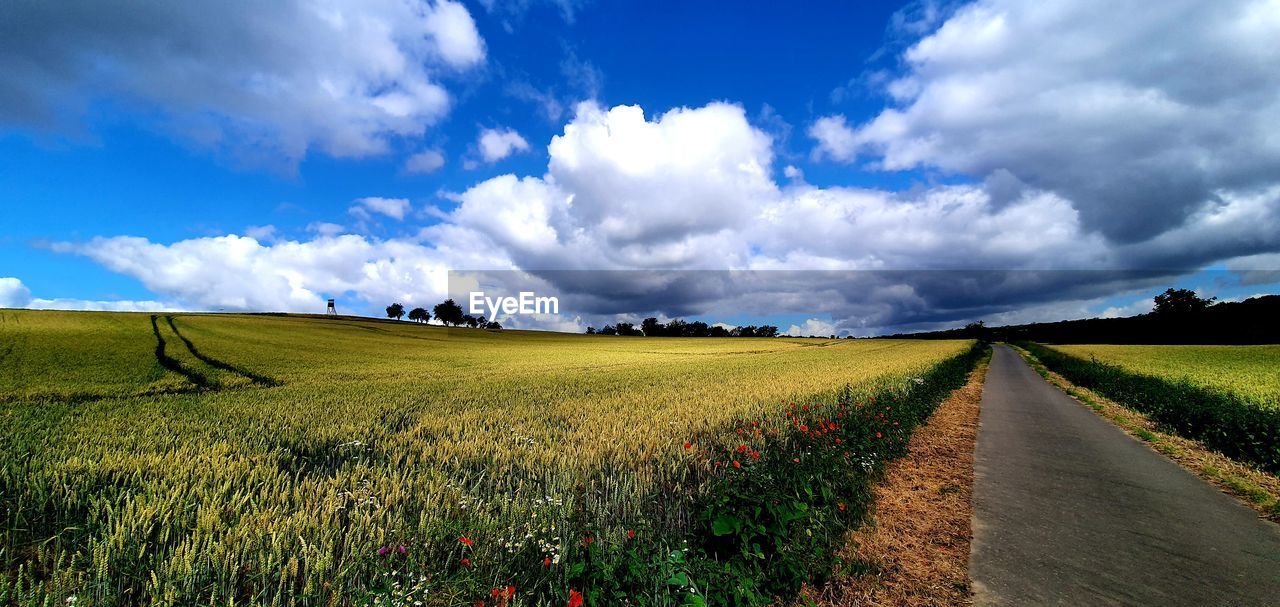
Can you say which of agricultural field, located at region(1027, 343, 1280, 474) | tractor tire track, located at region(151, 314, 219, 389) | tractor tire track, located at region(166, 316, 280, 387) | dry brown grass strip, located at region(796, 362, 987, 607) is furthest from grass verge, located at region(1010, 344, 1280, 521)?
tractor tire track, located at region(151, 314, 219, 389)

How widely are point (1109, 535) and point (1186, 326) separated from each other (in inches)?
5027

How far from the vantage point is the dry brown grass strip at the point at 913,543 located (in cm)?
441

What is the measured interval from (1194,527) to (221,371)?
31872mm

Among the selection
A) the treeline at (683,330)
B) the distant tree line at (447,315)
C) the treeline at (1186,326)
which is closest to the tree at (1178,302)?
the treeline at (1186,326)

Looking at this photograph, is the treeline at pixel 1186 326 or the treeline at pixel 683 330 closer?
the treeline at pixel 1186 326

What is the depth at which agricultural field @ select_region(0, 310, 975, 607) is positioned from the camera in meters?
3.36

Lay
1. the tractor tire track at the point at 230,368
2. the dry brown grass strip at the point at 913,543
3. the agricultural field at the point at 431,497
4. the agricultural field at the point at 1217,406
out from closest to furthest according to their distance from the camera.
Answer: the agricultural field at the point at 431,497
the dry brown grass strip at the point at 913,543
the agricultural field at the point at 1217,406
the tractor tire track at the point at 230,368

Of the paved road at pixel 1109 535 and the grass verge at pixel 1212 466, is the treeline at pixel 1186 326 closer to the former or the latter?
the grass verge at pixel 1212 466

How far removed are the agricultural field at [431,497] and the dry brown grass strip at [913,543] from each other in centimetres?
31

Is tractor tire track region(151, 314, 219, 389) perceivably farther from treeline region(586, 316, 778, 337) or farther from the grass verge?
treeline region(586, 316, 778, 337)

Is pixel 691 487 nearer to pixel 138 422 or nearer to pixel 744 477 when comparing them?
pixel 744 477

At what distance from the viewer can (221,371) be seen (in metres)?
21.6

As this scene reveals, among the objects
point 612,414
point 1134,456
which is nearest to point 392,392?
point 612,414

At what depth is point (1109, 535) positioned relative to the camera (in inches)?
232
